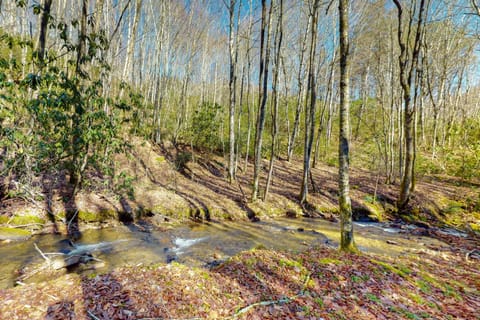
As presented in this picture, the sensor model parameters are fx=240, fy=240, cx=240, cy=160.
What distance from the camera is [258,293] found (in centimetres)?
390

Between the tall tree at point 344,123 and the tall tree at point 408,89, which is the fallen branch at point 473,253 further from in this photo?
the tall tree at point 408,89

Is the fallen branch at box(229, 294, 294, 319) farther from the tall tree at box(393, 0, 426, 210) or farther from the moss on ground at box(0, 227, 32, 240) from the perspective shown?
the tall tree at box(393, 0, 426, 210)

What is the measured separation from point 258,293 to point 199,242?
4.15 meters

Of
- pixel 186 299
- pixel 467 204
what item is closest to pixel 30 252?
pixel 186 299

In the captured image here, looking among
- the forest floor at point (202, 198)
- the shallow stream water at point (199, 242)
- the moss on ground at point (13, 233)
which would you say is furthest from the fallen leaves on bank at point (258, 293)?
the forest floor at point (202, 198)

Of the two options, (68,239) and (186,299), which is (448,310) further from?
(68,239)

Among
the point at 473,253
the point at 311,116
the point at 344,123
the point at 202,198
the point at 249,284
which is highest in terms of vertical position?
the point at 311,116

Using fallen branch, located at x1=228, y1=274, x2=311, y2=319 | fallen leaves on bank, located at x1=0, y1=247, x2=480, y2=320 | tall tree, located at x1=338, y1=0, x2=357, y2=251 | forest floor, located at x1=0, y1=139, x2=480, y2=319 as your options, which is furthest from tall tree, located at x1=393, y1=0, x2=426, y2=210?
fallen branch, located at x1=228, y1=274, x2=311, y2=319

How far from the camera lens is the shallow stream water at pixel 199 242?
596 centimetres

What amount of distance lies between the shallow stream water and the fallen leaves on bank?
65.3 inches

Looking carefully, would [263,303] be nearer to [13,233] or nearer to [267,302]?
[267,302]

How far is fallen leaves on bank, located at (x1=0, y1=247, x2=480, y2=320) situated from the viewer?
128 inches

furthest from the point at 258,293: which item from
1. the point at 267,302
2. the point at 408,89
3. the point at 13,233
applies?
the point at 408,89

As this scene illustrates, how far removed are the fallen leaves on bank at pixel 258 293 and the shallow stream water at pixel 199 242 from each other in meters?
1.66
